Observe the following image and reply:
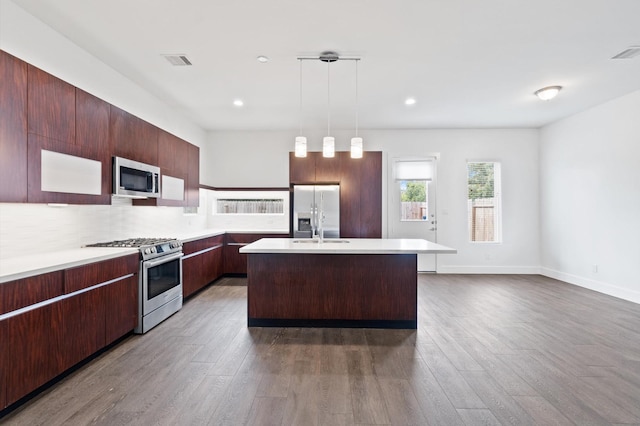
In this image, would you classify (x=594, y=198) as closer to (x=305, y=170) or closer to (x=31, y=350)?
(x=305, y=170)

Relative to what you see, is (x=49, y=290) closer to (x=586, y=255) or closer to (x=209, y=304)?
(x=209, y=304)

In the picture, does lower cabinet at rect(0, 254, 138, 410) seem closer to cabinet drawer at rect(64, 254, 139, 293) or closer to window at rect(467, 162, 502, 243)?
cabinet drawer at rect(64, 254, 139, 293)

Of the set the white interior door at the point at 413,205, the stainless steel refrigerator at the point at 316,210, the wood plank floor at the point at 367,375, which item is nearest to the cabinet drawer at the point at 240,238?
the stainless steel refrigerator at the point at 316,210

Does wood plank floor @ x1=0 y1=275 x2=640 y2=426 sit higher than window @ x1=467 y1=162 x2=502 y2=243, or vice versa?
window @ x1=467 y1=162 x2=502 y2=243

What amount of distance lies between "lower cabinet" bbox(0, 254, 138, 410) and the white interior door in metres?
4.72

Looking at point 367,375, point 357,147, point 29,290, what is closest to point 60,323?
point 29,290

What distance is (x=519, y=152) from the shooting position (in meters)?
6.32

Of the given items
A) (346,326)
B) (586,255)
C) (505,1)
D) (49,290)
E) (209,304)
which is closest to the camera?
(49,290)

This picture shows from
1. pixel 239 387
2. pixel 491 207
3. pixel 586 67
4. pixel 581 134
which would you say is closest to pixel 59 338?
pixel 239 387

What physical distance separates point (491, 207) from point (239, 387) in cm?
596

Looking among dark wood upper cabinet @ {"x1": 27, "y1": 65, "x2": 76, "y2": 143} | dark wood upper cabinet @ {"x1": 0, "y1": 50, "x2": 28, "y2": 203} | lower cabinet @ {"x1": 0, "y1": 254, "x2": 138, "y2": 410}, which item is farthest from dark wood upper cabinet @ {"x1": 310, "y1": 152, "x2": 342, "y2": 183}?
dark wood upper cabinet @ {"x1": 0, "y1": 50, "x2": 28, "y2": 203}

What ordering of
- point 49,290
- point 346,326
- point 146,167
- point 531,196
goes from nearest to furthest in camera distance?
point 49,290 < point 346,326 < point 146,167 < point 531,196


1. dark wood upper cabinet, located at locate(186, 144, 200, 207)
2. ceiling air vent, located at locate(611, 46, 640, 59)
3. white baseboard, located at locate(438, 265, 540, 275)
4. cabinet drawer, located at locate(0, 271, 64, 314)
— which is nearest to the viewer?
cabinet drawer, located at locate(0, 271, 64, 314)

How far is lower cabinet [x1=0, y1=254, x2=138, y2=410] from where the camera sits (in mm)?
1928
